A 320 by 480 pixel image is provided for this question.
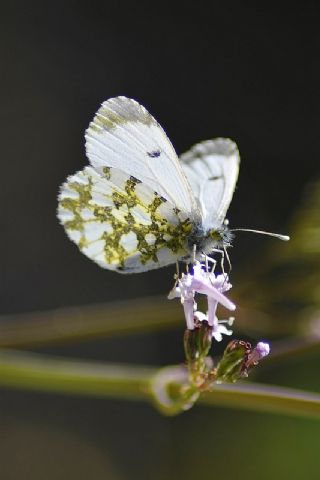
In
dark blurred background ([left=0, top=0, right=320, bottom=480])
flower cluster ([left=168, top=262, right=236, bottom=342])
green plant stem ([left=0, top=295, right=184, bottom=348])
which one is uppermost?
dark blurred background ([left=0, top=0, right=320, bottom=480])

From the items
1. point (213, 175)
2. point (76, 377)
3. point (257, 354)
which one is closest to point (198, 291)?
point (257, 354)

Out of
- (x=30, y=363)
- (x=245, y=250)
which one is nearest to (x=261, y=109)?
(x=245, y=250)

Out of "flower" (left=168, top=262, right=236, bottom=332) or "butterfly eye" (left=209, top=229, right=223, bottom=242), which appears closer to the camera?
"flower" (left=168, top=262, right=236, bottom=332)

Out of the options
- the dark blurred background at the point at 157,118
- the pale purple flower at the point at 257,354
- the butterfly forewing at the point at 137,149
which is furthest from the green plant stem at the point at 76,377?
the dark blurred background at the point at 157,118

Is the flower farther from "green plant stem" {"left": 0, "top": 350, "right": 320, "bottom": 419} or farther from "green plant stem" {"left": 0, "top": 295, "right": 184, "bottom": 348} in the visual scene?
"green plant stem" {"left": 0, "top": 295, "right": 184, "bottom": 348}

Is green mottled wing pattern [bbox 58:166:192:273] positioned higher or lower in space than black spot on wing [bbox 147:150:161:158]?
lower

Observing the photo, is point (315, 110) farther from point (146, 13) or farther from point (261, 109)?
point (146, 13)

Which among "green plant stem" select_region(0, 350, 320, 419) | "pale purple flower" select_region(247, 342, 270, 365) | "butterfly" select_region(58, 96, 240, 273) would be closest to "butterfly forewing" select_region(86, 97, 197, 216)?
"butterfly" select_region(58, 96, 240, 273)
